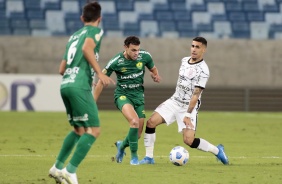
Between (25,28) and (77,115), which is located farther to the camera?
(25,28)

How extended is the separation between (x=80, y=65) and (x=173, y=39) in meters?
16.7

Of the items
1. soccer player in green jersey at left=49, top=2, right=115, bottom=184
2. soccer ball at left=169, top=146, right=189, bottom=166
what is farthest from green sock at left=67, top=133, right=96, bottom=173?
soccer ball at left=169, top=146, right=189, bottom=166

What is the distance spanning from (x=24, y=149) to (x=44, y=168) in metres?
3.16

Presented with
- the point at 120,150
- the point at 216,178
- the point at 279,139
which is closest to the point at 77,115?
the point at 216,178

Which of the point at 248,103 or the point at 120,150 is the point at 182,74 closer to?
the point at 120,150

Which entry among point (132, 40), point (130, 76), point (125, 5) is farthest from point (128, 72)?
point (125, 5)

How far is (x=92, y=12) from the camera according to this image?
28.3 ft

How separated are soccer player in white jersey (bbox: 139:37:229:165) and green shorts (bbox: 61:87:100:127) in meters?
2.84

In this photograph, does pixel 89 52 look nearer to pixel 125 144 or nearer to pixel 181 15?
pixel 125 144

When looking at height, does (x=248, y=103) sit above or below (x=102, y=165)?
below

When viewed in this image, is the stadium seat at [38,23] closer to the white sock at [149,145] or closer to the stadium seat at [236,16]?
the stadium seat at [236,16]

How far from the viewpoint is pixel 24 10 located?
2558 centimetres

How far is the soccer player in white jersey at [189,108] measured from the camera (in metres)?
11.2

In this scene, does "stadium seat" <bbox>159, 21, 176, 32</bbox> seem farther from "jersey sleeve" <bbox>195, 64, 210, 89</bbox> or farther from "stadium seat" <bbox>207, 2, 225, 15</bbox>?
"jersey sleeve" <bbox>195, 64, 210, 89</bbox>
